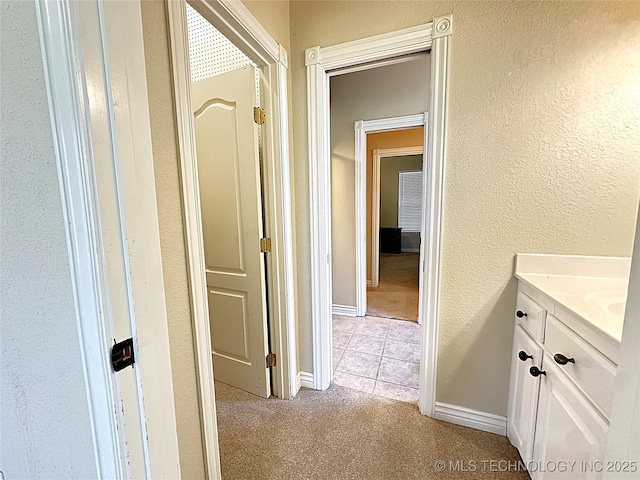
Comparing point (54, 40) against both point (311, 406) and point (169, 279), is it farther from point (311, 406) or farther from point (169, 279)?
point (311, 406)

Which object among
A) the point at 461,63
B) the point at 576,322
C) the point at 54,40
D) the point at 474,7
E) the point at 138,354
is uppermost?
the point at 474,7

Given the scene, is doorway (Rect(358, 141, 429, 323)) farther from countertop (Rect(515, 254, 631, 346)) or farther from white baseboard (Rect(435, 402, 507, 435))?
white baseboard (Rect(435, 402, 507, 435))

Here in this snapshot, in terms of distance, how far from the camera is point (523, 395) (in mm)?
1278

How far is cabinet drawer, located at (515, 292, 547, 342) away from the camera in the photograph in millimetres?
1137

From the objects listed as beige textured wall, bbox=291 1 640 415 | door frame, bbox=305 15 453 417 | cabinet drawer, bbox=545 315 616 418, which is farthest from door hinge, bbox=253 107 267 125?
cabinet drawer, bbox=545 315 616 418

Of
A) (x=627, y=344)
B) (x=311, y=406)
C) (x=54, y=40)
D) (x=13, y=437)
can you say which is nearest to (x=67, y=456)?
(x=13, y=437)

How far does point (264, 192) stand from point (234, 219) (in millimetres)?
252

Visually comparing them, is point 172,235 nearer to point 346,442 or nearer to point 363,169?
point 346,442

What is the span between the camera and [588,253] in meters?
1.31

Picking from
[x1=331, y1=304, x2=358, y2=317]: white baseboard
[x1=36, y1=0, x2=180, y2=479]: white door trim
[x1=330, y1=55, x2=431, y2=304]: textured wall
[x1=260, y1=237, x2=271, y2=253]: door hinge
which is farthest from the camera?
[x1=331, y1=304, x2=358, y2=317]: white baseboard

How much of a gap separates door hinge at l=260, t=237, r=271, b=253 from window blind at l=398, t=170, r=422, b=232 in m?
5.69

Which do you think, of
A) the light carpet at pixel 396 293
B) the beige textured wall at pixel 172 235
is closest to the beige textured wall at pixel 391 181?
the light carpet at pixel 396 293

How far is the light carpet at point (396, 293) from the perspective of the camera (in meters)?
3.26

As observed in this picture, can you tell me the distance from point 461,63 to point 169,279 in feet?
5.30
